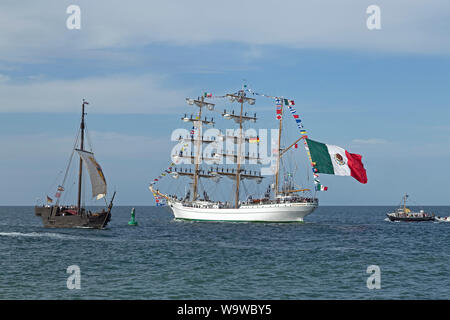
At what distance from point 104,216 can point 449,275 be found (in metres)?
47.5

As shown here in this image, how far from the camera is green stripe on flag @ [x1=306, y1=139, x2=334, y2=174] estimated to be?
72188 millimetres

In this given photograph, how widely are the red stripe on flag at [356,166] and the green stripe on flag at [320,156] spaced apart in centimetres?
283

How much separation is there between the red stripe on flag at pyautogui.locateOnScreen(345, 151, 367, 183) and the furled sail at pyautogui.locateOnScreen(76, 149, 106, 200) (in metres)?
35.2

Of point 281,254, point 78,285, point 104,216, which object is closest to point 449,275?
point 281,254

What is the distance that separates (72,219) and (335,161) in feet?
122

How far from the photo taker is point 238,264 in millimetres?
33594

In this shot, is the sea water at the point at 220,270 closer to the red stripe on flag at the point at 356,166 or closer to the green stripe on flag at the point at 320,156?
the red stripe on flag at the point at 356,166

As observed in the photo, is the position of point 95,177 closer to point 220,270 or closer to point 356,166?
point 356,166

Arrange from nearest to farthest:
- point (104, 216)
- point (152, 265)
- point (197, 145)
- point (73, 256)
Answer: point (152, 265) < point (73, 256) < point (104, 216) < point (197, 145)

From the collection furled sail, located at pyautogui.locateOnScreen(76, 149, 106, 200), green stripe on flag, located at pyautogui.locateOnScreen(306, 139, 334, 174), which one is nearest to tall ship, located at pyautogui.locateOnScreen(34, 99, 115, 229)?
furled sail, located at pyautogui.locateOnScreen(76, 149, 106, 200)

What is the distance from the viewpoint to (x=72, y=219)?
218ft

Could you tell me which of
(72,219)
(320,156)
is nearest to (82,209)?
(72,219)

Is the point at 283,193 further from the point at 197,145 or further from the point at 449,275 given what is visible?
the point at 449,275

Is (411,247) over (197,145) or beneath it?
beneath
